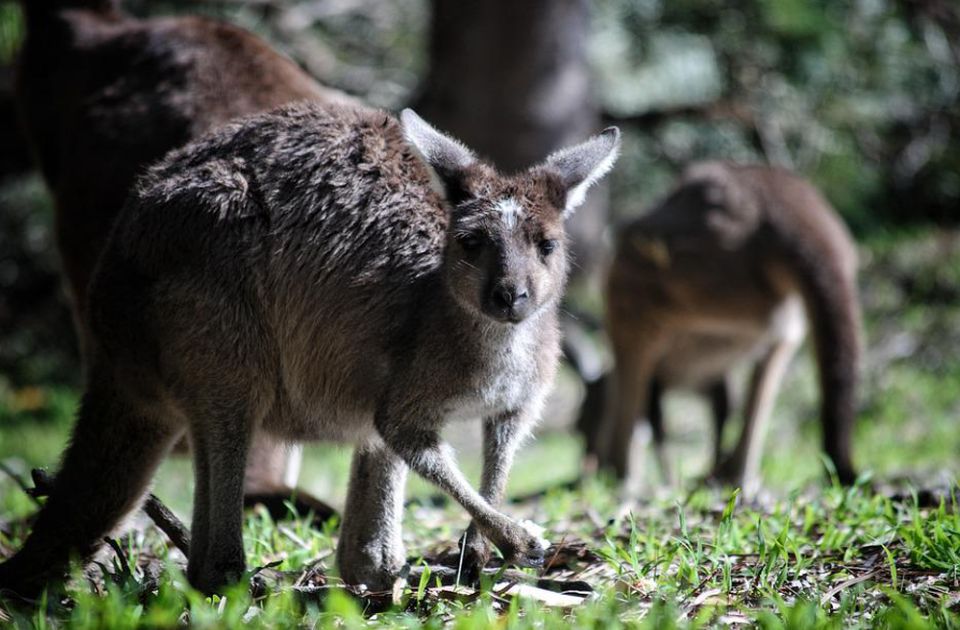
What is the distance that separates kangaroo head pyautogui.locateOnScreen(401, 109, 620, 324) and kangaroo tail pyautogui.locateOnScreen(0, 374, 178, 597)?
1.11m

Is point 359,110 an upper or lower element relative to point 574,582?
upper

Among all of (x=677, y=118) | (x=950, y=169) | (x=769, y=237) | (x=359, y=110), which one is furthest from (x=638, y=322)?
(x=950, y=169)

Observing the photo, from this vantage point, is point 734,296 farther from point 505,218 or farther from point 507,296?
point 507,296

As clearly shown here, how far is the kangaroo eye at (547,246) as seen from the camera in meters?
3.73

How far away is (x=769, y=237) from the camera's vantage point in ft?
22.4

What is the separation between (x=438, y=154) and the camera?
3732 mm

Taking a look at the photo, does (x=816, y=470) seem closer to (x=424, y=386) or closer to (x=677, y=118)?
(x=677, y=118)

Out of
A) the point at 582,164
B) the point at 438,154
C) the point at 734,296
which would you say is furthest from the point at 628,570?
the point at 734,296

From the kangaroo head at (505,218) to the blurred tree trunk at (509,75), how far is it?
14.0 feet

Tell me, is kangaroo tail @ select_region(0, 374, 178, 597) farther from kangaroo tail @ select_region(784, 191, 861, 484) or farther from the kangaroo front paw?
kangaroo tail @ select_region(784, 191, 861, 484)

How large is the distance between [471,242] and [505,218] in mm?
130

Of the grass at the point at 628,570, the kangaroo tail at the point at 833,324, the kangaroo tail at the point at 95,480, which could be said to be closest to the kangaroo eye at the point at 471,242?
the grass at the point at 628,570

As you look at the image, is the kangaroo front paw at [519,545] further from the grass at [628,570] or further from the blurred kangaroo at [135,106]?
the blurred kangaroo at [135,106]

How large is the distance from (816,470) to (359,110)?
4.17 m
